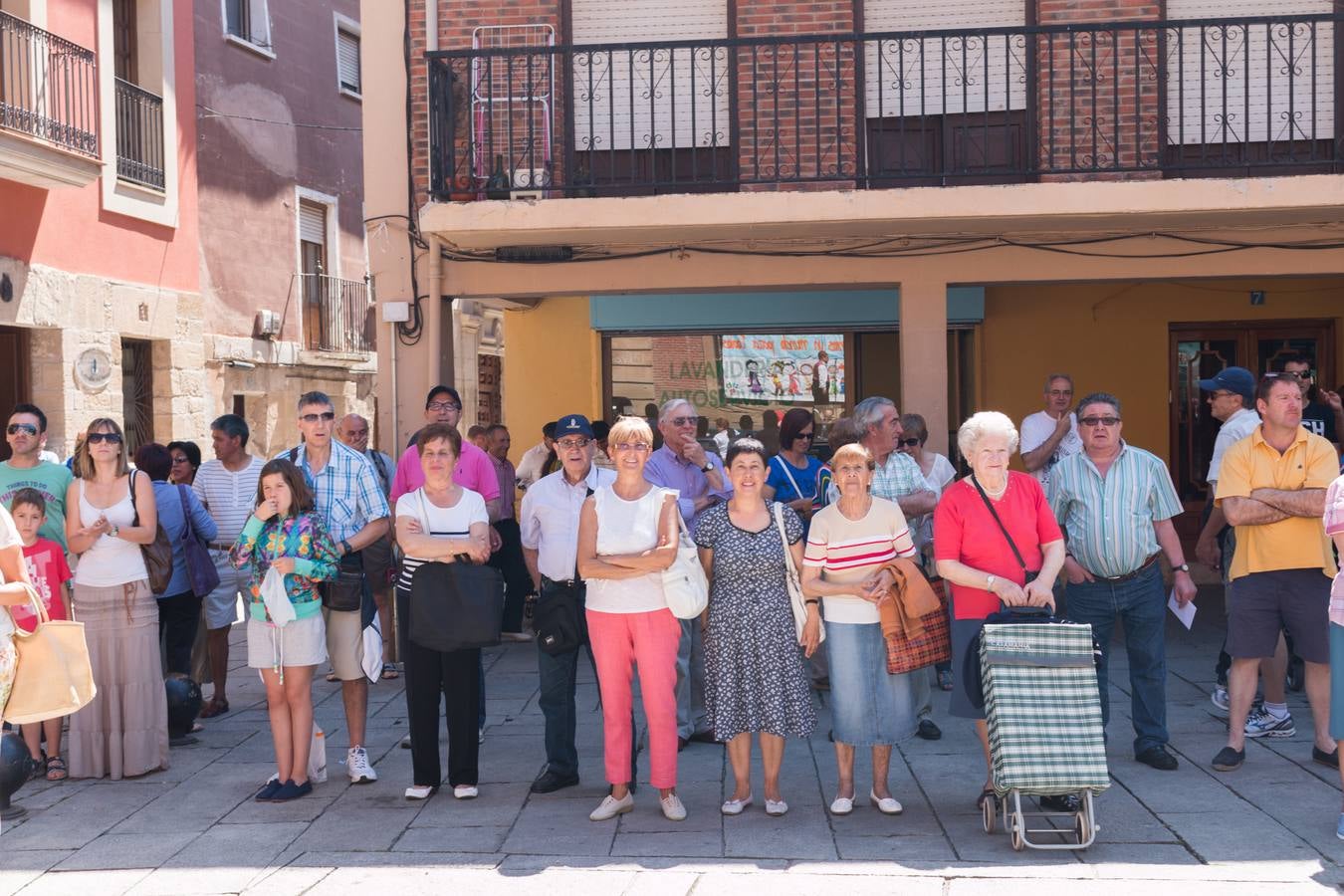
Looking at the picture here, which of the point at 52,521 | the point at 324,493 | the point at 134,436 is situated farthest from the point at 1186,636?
the point at 134,436

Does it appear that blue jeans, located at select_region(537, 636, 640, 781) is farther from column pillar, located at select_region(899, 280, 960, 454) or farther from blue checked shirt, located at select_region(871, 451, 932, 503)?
column pillar, located at select_region(899, 280, 960, 454)

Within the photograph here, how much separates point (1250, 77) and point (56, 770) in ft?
30.4

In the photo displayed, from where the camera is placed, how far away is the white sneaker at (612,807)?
227 inches

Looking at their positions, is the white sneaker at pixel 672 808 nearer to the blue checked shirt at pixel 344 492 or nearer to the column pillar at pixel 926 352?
the blue checked shirt at pixel 344 492

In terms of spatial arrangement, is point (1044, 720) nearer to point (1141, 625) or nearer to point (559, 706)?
point (1141, 625)

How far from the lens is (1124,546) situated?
632 cm

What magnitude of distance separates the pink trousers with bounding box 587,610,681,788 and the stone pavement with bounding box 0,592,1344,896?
25 cm

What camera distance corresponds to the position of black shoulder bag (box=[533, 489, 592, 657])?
6137mm

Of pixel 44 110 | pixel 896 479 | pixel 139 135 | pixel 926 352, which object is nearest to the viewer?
pixel 896 479

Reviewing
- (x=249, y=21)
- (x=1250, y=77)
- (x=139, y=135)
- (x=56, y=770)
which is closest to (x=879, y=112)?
(x=1250, y=77)

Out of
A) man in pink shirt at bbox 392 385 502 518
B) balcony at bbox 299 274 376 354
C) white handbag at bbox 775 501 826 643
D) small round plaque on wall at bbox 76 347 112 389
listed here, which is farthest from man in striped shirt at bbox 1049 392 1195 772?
balcony at bbox 299 274 376 354

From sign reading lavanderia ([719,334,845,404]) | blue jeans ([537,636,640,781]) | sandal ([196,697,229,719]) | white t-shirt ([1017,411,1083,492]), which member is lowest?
sandal ([196,697,229,719])

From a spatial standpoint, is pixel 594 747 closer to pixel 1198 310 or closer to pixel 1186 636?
pixel 1186 636

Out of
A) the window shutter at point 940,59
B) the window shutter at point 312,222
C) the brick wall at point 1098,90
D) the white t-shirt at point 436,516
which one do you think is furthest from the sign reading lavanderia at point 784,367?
the window shutter at point 312,222
